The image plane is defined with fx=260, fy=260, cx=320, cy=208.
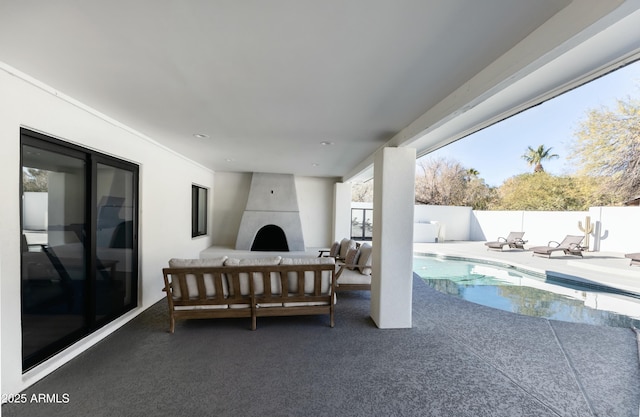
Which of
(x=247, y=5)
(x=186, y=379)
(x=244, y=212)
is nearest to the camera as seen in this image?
(x=247, y=5)

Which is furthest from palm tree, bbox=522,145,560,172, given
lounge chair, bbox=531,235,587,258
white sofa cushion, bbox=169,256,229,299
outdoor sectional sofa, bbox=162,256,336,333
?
white sofa cushion, bbox=169,256,229,299

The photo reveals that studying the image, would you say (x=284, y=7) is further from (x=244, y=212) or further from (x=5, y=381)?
(x=244, y=212)

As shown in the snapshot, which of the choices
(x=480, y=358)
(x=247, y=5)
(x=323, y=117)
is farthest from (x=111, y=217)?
(x=480, y=358)

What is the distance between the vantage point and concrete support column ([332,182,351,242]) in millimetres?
8078

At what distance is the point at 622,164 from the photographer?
921cm

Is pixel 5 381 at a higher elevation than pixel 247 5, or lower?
lower

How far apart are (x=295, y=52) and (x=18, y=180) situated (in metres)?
2.41

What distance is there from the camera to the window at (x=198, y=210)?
6447mm

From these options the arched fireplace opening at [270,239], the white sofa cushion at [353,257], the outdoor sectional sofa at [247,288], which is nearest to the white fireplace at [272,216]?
the arched fireplace opening at [270,239]

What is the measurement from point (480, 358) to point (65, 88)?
15.5 feet

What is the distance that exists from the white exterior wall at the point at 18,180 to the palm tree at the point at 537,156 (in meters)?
22.7

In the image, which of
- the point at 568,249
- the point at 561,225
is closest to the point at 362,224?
the point at 568,249

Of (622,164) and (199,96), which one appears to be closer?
(199,96)

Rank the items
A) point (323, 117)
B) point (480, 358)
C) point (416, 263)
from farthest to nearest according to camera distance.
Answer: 1. point (416, 263)
2. point (323, 117)
3. point (480, 358)
